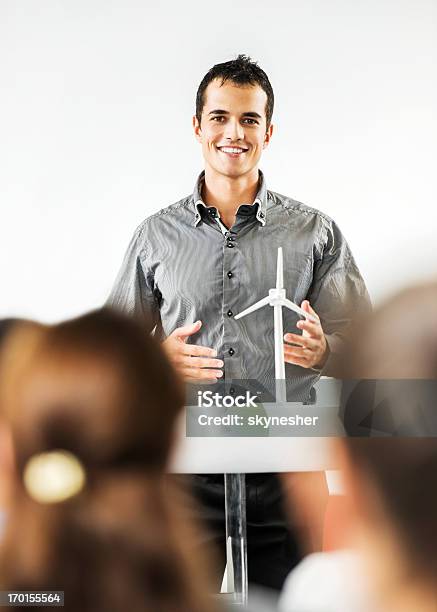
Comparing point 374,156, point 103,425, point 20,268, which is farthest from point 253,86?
point 103,425

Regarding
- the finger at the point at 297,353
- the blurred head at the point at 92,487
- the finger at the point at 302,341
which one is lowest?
the blurred head at the point at 92,487

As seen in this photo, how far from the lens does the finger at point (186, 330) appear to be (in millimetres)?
1701

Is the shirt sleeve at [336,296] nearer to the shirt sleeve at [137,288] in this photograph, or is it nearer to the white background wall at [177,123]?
the white background wall at [177,123]

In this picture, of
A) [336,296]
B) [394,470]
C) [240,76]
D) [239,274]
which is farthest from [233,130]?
[394,470]

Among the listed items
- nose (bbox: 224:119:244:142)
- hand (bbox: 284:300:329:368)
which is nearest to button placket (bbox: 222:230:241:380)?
hand (bbox: 284:300:329:368)

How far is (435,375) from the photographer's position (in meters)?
1.74

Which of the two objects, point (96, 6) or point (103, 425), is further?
point (96, 6)

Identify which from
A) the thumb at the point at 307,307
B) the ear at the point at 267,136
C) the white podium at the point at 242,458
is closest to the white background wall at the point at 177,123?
the ear at the point at 267,136

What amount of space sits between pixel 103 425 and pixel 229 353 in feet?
0.96

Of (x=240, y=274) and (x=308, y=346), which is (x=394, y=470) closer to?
(x=308, y=346)

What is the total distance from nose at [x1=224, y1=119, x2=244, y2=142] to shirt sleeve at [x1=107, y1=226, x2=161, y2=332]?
272 mm

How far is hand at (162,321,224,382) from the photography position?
1.69m

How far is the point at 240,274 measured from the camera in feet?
5.65

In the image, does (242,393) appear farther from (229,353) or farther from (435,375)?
(435,375)
